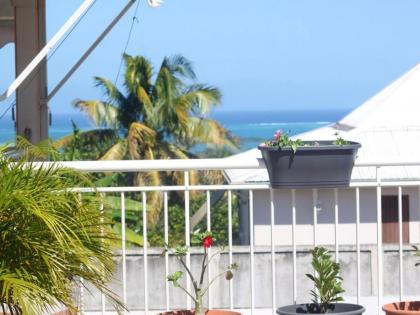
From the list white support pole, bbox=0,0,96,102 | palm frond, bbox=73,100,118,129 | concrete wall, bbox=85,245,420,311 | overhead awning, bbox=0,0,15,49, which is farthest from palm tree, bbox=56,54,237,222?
white support pole, bbox=0,0,96,102

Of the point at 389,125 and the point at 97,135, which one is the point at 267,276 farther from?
the point at 389,125

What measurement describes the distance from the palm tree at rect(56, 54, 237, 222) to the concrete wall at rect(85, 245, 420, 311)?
587 inches

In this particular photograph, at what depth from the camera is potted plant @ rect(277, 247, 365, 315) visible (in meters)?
4.82

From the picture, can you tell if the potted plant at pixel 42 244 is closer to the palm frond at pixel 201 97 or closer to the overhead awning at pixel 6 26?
the overhead awning at pixel 6 26

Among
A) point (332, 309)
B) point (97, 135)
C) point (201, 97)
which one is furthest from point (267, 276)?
point (97, 135)

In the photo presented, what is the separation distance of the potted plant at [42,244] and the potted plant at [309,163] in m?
0.95

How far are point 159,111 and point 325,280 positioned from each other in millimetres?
27791

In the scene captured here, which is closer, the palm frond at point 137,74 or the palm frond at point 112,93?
the palm frond at point 137,74

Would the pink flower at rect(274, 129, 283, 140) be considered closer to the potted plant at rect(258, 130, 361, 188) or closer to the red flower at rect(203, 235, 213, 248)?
the potted plant at rect(258, 130, 361, 188)

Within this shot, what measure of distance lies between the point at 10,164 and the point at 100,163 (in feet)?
2.18

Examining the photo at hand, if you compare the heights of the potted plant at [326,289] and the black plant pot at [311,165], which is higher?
the black plant pot at [311,165]

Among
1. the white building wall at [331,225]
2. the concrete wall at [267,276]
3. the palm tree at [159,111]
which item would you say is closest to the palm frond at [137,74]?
the palm tree at [159,111]

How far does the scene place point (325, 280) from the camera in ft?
15.9

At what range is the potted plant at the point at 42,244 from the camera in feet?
13.7
